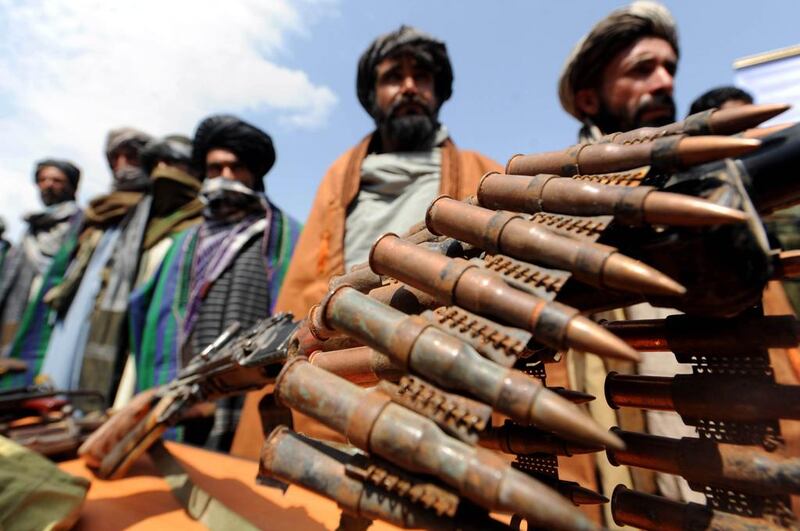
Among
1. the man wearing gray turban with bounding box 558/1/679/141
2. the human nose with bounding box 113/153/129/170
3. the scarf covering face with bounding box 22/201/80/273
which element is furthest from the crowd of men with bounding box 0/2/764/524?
the scarf covering face with bounding box 22/201/80/273

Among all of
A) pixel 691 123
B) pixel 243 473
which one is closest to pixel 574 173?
pixel 691 123

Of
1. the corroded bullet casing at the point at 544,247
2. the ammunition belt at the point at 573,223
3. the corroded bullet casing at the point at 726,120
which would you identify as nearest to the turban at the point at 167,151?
the corroded bullet casing at the point at 544,247

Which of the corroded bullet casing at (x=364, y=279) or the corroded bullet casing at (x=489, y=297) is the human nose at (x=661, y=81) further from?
the corroded bullet casing at (x=489, y=297)

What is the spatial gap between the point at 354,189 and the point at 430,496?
2.47m

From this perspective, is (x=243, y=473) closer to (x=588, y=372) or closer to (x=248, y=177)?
(x=588, y=372)

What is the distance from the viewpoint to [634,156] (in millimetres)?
876

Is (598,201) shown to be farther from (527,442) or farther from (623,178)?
(527,442)

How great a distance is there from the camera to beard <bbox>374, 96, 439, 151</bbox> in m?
3.11

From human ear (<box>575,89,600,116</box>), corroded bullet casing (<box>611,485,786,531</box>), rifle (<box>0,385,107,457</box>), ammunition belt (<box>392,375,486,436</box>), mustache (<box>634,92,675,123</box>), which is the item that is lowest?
rifle (<box>0,385,107,457</box>)

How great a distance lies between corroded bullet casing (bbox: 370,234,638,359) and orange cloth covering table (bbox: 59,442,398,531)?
102 centimetres

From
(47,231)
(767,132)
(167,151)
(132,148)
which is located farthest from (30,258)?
(767,132)

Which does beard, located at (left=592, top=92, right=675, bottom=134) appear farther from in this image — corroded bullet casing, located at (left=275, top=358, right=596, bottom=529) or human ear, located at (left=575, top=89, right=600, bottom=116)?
corroded bullet casing, located at (left=275, top=358, right=596, bottom=529)

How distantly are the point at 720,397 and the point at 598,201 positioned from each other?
1.41 feet

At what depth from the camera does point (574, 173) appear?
101cm
